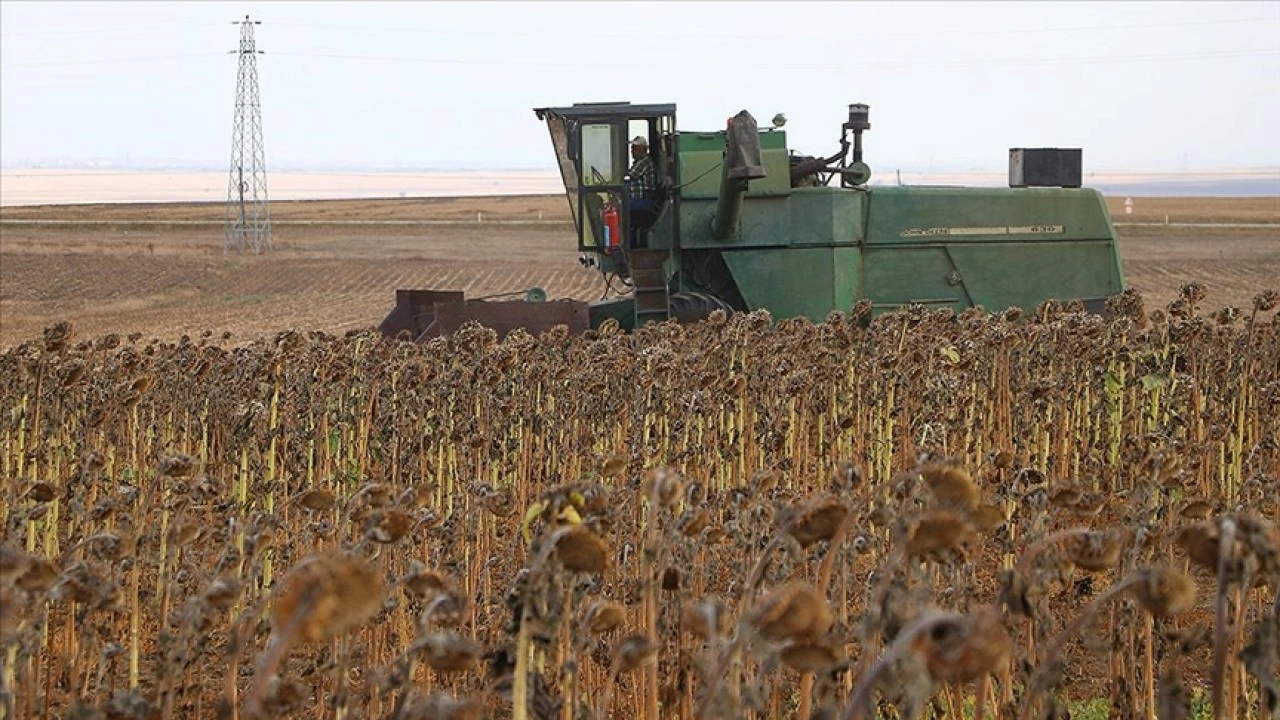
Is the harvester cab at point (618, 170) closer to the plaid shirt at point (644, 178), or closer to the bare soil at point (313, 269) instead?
the plaid shirt at point (644, 178)

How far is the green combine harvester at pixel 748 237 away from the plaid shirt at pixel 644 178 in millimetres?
44

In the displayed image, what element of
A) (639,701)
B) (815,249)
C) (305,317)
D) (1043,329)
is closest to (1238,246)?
(305,317)

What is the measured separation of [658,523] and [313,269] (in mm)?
30239

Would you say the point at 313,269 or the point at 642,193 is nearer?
the point at 642,193

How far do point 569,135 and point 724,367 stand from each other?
5.80m

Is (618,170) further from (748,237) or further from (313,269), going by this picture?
(313,269)

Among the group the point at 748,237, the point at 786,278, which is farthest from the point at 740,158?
the point at 786,278

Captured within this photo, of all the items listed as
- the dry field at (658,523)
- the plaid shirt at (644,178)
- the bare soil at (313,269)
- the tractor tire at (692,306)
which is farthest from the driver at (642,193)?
the bare soil at (313,269)

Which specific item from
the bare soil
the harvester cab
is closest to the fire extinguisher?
the harvester cab

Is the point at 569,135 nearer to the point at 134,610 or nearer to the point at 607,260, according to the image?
the point at 607,260

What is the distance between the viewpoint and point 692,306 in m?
14.6

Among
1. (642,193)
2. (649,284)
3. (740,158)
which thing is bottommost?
(649,284)

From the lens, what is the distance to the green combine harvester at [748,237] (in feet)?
48.5

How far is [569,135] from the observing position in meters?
15.0
